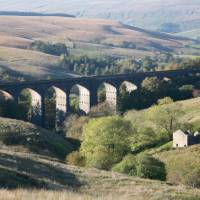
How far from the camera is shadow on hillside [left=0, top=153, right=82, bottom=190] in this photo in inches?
808

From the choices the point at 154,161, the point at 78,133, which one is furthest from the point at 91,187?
the point at 78,133

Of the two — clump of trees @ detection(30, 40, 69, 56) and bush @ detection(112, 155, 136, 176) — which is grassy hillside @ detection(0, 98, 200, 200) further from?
clump of trees @ detection(30, 40, 69, 56)

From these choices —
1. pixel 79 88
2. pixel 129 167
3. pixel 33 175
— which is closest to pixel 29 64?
pixel 79 88

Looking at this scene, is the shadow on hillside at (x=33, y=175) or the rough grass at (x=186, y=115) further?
the rough grass at (x=186, y=115)

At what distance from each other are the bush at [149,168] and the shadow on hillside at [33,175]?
19.5 ft

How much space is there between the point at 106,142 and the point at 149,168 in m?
12.1

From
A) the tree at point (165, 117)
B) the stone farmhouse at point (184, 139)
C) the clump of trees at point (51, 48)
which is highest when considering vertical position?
the clump of trees at point (51, 48)

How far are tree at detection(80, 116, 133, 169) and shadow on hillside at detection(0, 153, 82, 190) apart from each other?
13837mm

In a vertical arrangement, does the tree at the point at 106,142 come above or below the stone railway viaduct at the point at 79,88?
below

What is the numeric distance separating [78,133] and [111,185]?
39.5 metres

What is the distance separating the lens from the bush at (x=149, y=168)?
3312cm

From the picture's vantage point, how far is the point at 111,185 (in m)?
24.5

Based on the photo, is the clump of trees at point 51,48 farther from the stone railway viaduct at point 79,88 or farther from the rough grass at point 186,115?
the rough grass at point 186,115

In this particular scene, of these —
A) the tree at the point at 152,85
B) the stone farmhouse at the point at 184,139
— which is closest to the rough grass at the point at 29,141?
the stone farmhouse at the point at 184,139
